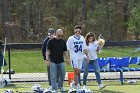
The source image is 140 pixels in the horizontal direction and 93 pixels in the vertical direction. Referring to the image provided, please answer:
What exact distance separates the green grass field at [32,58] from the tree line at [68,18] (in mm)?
14005

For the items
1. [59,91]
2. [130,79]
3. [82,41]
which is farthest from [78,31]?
[130,79]

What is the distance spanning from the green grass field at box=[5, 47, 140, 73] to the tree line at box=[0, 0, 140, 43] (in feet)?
45.9

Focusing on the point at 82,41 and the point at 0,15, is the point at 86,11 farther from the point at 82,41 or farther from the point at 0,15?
the point at 82,41

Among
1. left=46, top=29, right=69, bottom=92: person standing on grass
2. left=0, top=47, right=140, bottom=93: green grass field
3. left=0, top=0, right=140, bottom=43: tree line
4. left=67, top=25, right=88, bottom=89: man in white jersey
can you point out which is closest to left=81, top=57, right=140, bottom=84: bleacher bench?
left=0, top=47, right=140, bottom=93: green grass field

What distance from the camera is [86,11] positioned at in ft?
138

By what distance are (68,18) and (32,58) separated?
1913 centimetres

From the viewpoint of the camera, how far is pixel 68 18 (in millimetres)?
41562

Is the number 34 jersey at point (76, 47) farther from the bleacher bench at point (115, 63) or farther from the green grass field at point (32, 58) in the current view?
the green grass field at point (32, 58)

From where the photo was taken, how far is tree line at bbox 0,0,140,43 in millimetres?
38438

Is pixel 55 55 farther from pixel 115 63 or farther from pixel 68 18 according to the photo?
pixel 68 18

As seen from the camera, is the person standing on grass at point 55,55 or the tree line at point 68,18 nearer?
the person standing on grass at point 55,55

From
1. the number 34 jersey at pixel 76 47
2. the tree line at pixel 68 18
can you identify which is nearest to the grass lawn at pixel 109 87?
the number 34 jersey at pixel 76 47

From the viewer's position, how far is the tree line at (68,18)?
126ft

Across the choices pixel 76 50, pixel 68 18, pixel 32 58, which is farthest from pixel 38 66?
pixel 68 18
